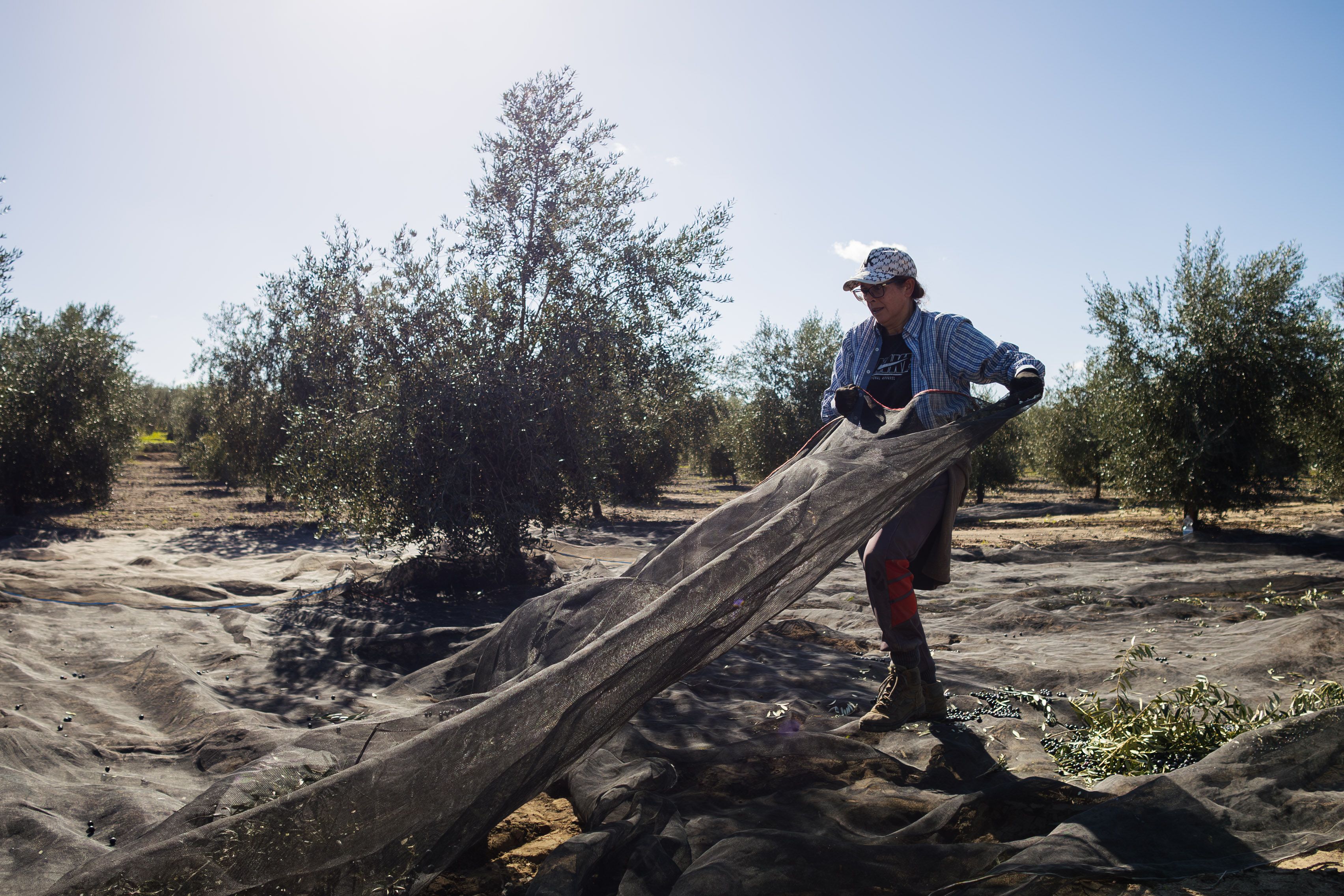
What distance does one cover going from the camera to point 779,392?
957 inches

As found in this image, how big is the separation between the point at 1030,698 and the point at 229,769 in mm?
3829

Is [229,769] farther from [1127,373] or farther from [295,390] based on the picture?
[1127,373]

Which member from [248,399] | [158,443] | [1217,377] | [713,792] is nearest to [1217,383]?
[1217,377]

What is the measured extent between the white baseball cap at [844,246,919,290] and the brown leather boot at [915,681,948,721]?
196 cm

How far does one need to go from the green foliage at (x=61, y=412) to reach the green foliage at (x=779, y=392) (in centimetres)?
1636

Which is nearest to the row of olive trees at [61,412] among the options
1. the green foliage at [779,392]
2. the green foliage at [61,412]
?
the green foliage at [61,412]

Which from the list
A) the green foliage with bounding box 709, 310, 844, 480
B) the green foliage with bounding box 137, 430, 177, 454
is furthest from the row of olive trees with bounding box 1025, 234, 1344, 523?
the green foliage with bounding box 137, 430, 177, 454

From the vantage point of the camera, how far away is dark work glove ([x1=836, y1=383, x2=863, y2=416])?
388 cm

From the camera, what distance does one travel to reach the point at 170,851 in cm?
166

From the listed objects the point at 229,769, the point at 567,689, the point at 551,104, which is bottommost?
the point at 229,769

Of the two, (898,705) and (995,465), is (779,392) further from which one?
(898,705)

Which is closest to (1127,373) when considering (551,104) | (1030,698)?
(551,104)

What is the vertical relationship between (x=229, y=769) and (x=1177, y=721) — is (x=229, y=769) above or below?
below

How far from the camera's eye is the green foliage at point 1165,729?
309 centimetres
